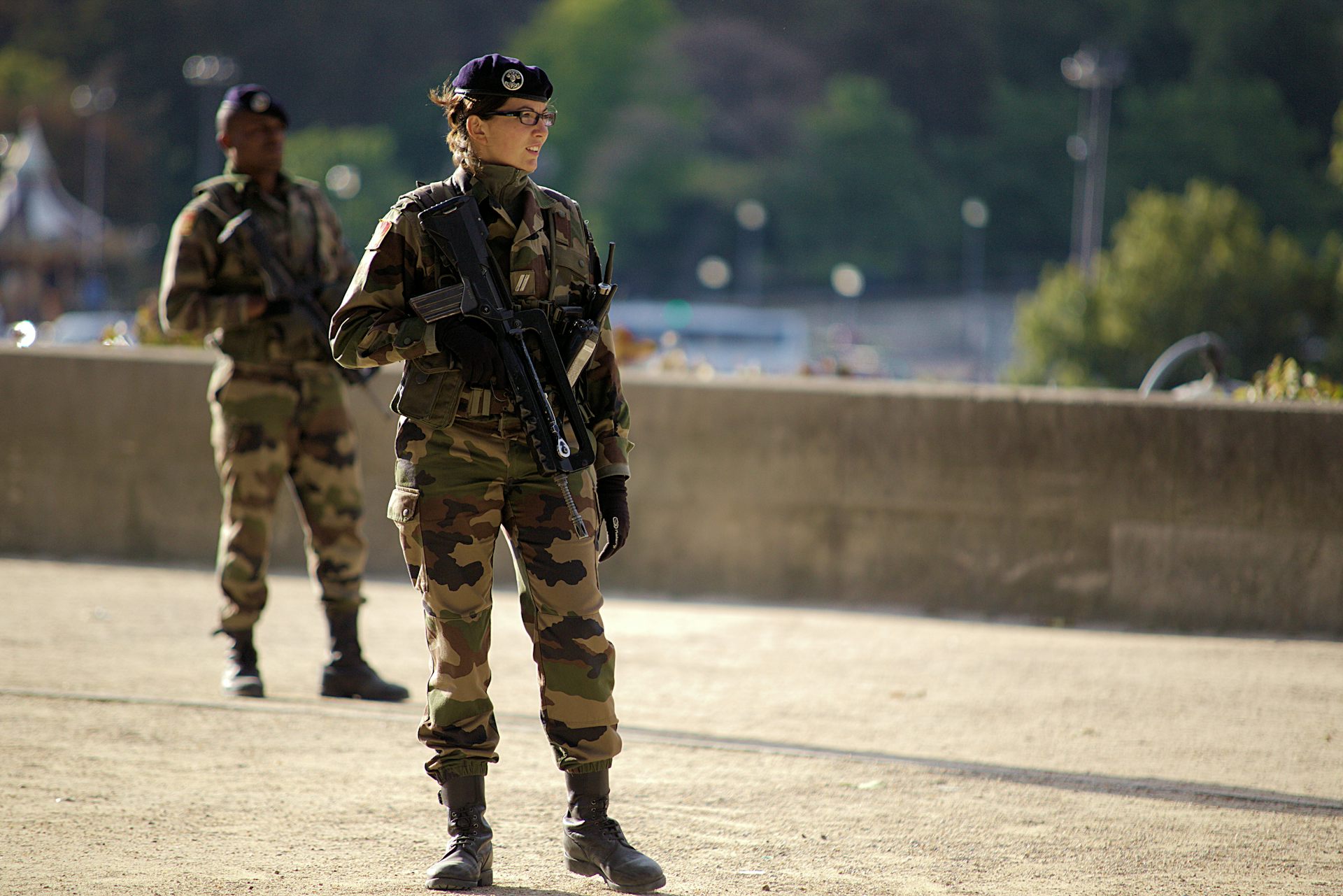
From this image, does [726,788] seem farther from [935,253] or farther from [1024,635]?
[935,253]

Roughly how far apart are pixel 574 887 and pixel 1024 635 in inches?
160

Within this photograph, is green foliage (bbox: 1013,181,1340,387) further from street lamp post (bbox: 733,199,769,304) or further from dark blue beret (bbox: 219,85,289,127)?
street lamp post (bbox: 733,199,769,304)

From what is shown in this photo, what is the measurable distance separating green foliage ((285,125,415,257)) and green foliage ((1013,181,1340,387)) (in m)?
39.9

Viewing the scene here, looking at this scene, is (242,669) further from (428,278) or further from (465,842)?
(428,278)

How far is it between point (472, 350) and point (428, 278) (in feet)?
0.83

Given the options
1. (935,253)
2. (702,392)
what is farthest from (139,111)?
(702,392)

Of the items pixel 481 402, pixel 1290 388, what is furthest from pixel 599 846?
pixel 1290 388

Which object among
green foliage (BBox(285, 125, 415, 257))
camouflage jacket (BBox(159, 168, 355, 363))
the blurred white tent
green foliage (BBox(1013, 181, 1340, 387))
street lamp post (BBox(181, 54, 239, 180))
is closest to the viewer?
camouflage jacket (BBox(159, 168, 355, 363))

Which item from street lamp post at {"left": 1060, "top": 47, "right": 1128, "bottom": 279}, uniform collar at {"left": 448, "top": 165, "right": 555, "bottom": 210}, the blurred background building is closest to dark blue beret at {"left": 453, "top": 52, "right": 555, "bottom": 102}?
uniform collar at {"left": 448, "top": 165, "right": 555, "bottom": 210}

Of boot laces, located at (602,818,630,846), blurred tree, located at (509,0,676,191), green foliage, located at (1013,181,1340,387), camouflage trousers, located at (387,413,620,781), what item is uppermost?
blurred tree, located at (509,0,676,191)

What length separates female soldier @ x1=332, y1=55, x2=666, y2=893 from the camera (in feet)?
12.0

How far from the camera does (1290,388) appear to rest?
8.14 metres

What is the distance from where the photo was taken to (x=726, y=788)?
4586 millimetres

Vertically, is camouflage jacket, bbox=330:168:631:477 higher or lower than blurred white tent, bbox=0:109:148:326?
lower
